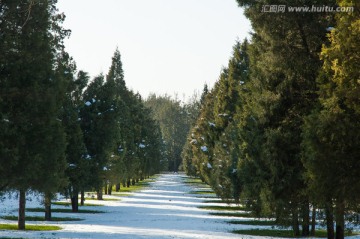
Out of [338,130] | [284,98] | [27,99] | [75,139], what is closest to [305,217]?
→ [284,98]

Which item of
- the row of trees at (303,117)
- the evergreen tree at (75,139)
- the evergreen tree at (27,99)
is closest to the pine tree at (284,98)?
the row of trees at (303,117)

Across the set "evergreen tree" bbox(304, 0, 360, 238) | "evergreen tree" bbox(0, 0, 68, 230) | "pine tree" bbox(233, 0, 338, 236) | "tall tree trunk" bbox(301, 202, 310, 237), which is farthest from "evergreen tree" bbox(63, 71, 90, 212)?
"evergreen tree" bbox(304, 0, 360, 238)

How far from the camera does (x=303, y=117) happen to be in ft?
71.2

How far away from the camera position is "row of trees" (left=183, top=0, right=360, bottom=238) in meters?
18.1

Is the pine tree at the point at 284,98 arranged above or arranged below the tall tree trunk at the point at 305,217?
above

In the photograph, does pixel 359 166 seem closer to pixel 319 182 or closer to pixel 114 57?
pixel 319 182

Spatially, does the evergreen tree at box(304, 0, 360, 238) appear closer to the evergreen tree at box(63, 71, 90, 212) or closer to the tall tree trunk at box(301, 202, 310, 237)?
the tall tree trunk at box(301, 202, 310, 237)

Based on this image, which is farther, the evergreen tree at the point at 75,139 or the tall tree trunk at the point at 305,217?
the evergreen tree at the point at 75,139

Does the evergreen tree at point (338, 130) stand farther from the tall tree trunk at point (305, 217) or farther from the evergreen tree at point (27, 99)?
the evergreen tree at point (27, 99)

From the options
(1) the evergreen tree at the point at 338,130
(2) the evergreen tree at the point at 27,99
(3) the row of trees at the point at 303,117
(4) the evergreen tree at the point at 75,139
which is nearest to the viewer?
(1) the evergreen tree at the point at 338,130

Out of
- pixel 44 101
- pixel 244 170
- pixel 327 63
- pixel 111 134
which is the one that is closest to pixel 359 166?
pixel 327 63

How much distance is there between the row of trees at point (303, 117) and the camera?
1808 centimetres

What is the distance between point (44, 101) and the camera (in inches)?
904

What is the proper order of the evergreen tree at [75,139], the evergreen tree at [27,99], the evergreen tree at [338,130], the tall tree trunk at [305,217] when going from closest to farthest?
1. the evergreen tree at [338,130]
2. the evergreen tree at [27,99]
3. the tall tree trunk at [305,217]
4. the evergreen tree at [75,139]
